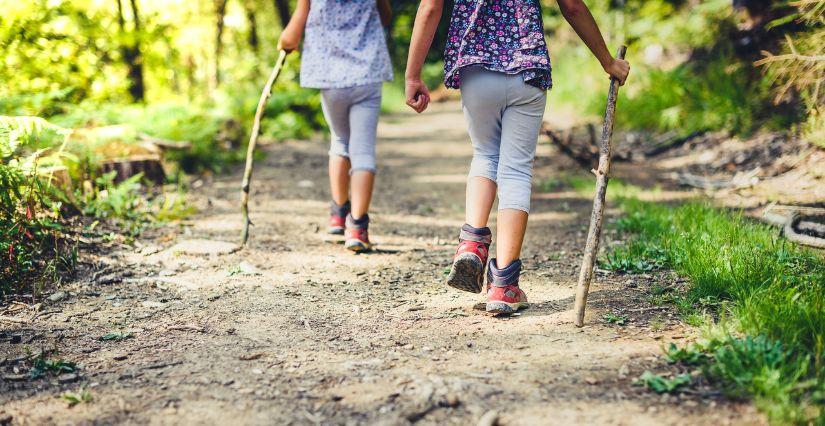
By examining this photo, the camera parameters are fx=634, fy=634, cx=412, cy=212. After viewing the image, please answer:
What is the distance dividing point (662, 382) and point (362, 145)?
263cm

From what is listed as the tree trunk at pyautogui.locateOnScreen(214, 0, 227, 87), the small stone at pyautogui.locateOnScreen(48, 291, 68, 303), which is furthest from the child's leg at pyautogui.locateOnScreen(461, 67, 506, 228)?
the tree trunk at pyautogui.locateOnScreen(214, 0, 227, 87)

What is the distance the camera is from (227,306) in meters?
3.36

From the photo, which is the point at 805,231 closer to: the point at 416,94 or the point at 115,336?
the point at 416,94

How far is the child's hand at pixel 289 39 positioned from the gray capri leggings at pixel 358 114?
0.42 m

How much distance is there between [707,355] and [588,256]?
661 millimetres

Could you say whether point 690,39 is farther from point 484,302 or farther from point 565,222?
point 484,302

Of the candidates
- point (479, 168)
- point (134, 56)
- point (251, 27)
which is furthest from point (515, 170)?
point (251, 27)

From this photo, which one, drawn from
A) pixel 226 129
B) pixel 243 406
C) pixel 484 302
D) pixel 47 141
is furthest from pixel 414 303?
pixel 226 129

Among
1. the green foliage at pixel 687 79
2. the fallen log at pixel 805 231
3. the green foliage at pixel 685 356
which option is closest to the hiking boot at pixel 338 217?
the green foliage at pixel 685 356

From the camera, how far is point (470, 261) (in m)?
3.12

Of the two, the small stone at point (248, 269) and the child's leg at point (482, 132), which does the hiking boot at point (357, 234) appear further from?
the child's leg at point (482, 132)

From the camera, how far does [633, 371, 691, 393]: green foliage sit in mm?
2236

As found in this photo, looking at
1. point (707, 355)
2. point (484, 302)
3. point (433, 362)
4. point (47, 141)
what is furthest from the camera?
point (47, 141)

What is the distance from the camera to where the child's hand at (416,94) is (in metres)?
3.12
